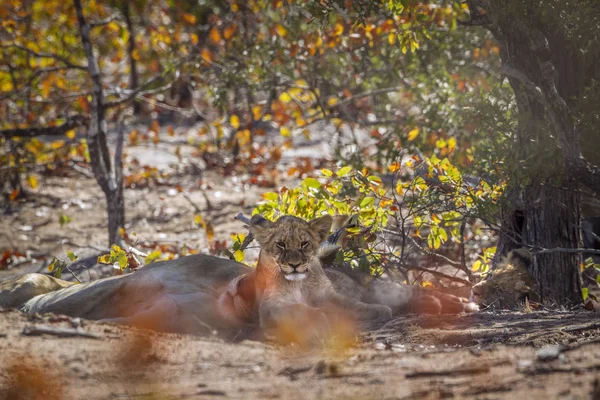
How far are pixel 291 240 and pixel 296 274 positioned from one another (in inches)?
9.7

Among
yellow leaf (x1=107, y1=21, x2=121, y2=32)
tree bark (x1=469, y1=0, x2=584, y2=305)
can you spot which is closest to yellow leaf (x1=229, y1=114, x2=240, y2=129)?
yellow leaf (x1=107, y1=21, x2=121, y2=32)

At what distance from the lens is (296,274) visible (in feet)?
19.2

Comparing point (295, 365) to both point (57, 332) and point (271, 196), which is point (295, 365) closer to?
point (57, 332)

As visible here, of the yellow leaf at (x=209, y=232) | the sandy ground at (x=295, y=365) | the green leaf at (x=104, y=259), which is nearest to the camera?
the sandy ground at (x=295, y=365)

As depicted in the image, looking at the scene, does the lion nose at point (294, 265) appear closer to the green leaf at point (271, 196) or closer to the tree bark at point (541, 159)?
the tree bark at point (541, 159)

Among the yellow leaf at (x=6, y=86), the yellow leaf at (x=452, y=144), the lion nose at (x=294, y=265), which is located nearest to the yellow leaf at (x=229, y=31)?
the yellow leaf at (x=6, y=86)

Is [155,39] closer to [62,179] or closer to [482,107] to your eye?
A: [62,179]

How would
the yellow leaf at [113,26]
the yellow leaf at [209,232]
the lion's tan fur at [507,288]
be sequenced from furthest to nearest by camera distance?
the yellow leaf at [113,26] → the yellow leaf at [209,232] → the lion's tan fur at [507,288]

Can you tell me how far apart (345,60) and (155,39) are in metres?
3.68

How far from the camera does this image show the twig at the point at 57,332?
203 inches

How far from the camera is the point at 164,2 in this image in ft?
61.2

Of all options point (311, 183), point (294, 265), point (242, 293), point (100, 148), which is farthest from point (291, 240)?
point (100, 148)

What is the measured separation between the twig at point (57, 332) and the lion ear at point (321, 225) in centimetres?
159

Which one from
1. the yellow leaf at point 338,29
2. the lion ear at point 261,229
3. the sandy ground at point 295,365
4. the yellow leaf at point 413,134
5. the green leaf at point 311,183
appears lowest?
the sandy ground at point 295,365
